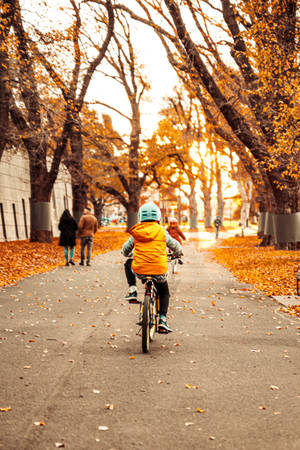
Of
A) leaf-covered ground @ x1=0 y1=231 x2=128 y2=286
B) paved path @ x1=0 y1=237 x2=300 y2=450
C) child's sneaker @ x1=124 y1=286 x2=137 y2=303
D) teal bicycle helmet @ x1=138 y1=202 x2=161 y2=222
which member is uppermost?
teal bicycle helmet @ x1=138 y1=202 x2=161 y2=222

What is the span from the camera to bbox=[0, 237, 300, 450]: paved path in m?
4.12

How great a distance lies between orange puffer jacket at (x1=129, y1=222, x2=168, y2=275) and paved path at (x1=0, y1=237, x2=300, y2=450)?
3.36 ft

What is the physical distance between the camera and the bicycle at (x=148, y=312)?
6.62 meters

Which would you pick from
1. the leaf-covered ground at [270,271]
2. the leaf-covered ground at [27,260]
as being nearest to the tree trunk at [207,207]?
the leaf-covered ground at [27,260]

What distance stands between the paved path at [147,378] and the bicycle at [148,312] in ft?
0.73

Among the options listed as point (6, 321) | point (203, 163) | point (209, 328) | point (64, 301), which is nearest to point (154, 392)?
point (209, 328)

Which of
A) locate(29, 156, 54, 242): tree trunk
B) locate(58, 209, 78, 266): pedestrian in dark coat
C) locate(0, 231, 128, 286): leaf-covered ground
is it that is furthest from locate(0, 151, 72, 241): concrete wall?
locate(58, 209, 78, 266): pedestrian in dark coat

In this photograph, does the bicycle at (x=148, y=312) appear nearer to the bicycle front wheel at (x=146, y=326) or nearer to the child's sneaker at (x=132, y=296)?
the bicycle front wheel at (x=146, y=326)

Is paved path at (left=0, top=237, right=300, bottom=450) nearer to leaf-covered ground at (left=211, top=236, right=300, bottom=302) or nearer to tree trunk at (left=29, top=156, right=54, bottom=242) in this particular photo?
leaf-covered ground at (left=211, top=236, right=300, bottom=302)

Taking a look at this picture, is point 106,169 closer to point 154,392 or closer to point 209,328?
point 209,328

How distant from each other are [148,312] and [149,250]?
883mm

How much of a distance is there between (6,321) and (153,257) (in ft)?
10.2

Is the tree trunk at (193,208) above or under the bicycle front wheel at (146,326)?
above

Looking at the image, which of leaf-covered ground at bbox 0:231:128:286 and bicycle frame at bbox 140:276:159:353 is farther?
leaf-covered ground at bbox 0:231:128:286
